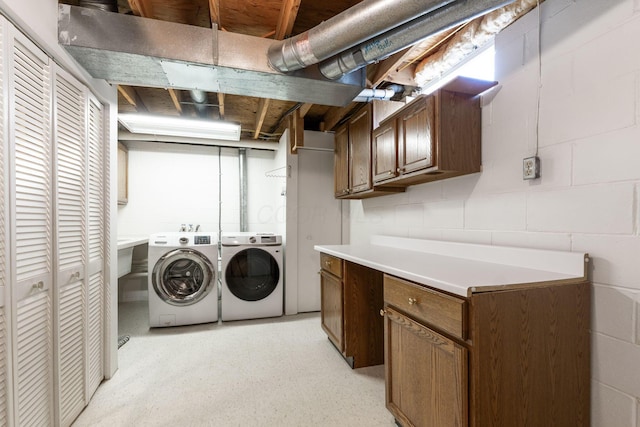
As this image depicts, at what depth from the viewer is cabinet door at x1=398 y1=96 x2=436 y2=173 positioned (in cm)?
167

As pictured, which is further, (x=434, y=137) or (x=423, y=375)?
(x=434, y=137)

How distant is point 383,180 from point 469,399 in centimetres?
156

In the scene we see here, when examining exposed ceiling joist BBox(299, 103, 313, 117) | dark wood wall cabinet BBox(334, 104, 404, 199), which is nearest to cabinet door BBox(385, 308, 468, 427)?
dark wood wall cabinet BBox(334, 104, 404, 199)

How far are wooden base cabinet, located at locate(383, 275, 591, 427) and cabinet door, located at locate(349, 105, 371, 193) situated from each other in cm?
146

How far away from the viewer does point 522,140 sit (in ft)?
4.81

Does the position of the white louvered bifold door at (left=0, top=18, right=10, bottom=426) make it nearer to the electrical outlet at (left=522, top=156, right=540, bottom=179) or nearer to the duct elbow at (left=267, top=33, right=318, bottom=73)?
the duct elbow at (left=267, top=33, right=318, bottom=73)

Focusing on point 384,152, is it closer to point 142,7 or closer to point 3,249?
point 142,7

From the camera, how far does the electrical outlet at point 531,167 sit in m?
1.38

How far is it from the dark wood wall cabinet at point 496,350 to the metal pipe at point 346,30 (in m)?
1.17

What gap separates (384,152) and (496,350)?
5.19 ft

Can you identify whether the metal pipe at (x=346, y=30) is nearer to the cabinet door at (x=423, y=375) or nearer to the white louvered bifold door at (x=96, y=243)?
the white louvered bifold door at (x=96, y=243)

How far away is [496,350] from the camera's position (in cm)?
104

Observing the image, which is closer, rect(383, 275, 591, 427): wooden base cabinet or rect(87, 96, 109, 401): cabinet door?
rect(383, 275, 591, 427): wooden base cabinet

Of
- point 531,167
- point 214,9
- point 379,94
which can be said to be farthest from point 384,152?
point 214,9
